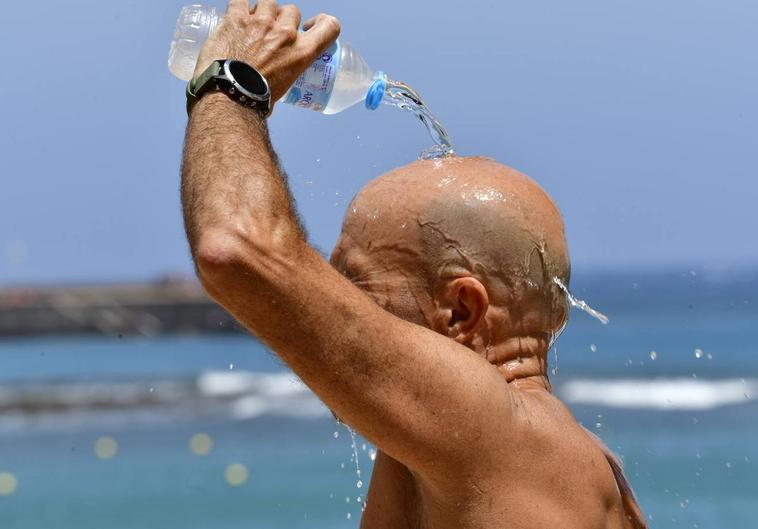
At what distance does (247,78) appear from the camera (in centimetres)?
234

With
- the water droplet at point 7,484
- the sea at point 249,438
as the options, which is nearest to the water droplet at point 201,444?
the sea at point 249,438

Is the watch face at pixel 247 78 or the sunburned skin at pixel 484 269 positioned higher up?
the watch face at pixel 247 78

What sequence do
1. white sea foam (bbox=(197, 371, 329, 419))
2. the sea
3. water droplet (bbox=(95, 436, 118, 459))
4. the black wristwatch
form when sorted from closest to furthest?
the black wristwatch, the sea, water droplet (bbox=(95, 436, 118, 459)), white sea foam (bbox=(197, 371, 329, 419))

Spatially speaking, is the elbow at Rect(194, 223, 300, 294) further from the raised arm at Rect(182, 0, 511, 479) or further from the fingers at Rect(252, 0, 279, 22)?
the fingers at Rect(252, 0, 279, 22)

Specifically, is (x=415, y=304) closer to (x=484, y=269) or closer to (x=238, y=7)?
(x=484, y=269)

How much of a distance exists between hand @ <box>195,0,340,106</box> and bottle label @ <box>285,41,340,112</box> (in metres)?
0.42

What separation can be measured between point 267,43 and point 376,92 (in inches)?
24.6

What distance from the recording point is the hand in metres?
2.43

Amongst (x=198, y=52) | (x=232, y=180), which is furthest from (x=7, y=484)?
(x=232, y=180)

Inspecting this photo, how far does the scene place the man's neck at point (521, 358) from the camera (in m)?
2.53

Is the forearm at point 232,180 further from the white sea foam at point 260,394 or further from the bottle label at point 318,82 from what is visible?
the white sea foam at point 260,394

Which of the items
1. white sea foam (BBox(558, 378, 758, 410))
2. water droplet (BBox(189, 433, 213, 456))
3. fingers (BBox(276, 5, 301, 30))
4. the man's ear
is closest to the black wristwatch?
fingers (BBox(276, 5, 301, 30))

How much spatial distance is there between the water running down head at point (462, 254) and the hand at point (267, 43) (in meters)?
0.30

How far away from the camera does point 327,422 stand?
65.8 ft
